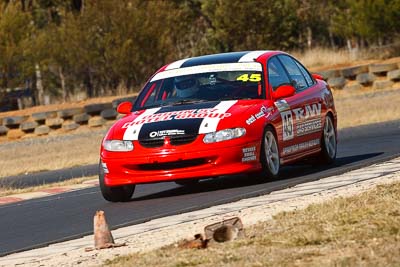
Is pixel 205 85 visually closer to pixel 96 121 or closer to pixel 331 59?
pixel 96 121

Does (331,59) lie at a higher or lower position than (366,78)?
lower

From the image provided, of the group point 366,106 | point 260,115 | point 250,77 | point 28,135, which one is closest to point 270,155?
point 260,115

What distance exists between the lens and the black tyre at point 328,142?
46.3 feet

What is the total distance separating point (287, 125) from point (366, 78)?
1866cm

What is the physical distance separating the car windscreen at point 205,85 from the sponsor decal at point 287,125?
13.0 inches

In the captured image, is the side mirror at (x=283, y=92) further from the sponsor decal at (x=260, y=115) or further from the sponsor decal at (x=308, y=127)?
the sponsor decal at (x=308, y=127)

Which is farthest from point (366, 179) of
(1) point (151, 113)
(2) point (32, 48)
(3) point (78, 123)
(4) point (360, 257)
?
(2) point (32, 48)

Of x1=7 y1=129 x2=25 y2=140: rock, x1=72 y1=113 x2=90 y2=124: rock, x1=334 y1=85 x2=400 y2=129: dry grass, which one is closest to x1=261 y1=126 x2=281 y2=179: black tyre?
x1=334 y1=85 x2=400 y2=129: dry grass

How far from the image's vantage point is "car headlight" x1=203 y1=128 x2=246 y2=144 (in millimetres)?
12102

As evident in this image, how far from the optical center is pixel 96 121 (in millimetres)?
30516

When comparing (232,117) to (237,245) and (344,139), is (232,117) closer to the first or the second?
(237,245)

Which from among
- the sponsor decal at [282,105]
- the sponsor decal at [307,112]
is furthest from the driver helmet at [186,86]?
the sponsor decal at [307,112]

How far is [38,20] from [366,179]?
36.5m

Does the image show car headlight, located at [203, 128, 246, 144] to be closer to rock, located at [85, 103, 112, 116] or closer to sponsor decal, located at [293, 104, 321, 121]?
sponsor decal, located at [293, 104, 321, 121]
